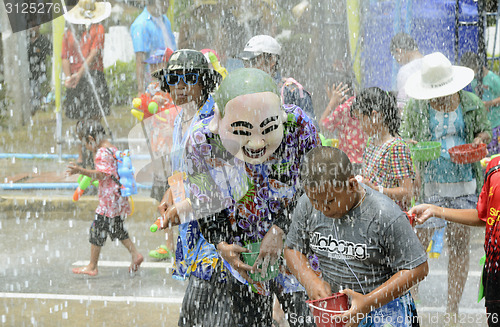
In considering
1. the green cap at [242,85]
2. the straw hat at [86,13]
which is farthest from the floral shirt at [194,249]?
the straw hat at [86,13]

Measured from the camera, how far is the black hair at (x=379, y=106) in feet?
15.6

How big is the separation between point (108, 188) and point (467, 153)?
3220 millimetres

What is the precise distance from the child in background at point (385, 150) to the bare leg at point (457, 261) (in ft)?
2.39

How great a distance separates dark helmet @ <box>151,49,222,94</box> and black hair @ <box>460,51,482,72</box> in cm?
514

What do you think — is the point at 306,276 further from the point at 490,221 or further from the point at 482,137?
the point at 482,137

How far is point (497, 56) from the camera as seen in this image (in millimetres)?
10984

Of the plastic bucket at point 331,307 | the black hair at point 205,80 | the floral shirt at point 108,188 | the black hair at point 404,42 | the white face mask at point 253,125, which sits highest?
the black hair at point 404,42

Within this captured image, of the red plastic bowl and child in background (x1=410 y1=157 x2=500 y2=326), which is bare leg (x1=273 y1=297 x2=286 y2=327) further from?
child in background (x1=410 y1=157 x2=500 y2=326)

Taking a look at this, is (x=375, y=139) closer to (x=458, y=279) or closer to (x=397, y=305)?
(x=458, y=279)

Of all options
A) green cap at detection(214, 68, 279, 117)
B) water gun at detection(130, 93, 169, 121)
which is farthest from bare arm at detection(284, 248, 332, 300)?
water gun at detection(130, 93, 169, 121)

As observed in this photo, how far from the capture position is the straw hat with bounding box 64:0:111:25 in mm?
10117

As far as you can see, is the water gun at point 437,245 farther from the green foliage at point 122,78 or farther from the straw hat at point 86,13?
the green foliage at point 122,78

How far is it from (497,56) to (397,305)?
28.8 ft

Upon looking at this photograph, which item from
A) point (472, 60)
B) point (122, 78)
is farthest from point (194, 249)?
point (122, 78)
